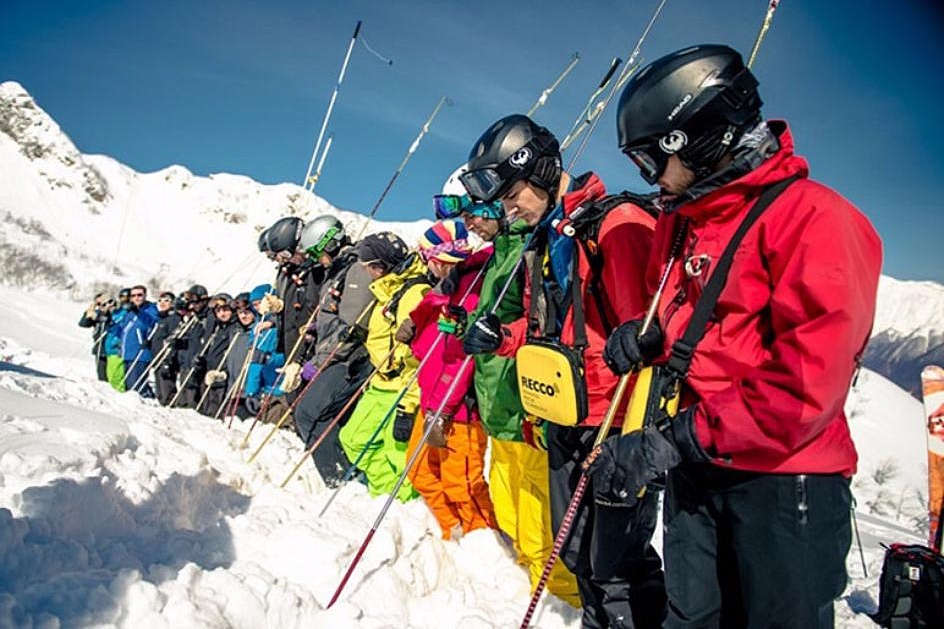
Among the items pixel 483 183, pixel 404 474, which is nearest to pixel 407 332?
pixel 404 474

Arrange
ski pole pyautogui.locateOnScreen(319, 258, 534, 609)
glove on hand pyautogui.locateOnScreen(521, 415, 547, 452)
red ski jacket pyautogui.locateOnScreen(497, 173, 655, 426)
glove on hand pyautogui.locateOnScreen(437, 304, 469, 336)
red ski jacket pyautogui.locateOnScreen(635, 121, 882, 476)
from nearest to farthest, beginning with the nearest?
red ski jacket pyautogui.locateOnScreen(635, 121, 882, 476) → red ski jacket pyautogui.locateOnScreen(497, 173, 655, 426) → ski pole pyautogui.locateOnScreen(319, 258, 534, 609) → glove on hand pyautogui.locateOnScreen(521, 415, 547, 452) → glove on hand pyautogui.locateOnScreen(437, 304, 469, 336)

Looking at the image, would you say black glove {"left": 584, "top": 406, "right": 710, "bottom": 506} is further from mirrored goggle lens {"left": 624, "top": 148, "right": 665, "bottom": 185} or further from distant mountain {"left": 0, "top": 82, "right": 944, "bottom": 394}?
distant mountain {"left": 0, "top": 82, "right": 944, "bottom": 394}

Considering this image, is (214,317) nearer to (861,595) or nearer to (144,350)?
(144,350)

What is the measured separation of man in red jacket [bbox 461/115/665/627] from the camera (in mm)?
2709

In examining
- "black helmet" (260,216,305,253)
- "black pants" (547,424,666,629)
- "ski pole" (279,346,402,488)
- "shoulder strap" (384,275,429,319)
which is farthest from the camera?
"black helmet" (260,216,305,253)

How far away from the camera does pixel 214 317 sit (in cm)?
A: 1064

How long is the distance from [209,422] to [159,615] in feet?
19.9

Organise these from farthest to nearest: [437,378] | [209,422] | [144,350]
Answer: [144,350] → [209,422] → [437,378]

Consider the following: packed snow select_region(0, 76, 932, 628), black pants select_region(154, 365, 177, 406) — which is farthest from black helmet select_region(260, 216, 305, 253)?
black pants select_region(154, 365, 177, 406)

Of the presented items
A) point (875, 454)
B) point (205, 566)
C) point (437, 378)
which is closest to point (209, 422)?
point (437, 378)

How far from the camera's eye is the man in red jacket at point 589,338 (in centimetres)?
271

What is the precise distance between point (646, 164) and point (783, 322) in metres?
0.86

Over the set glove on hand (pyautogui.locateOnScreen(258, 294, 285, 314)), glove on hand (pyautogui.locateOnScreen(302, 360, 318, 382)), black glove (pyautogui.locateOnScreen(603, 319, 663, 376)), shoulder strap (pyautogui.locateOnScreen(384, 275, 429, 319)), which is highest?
shoulder strap (pyautogui.locateOnScreen(384, 275, 429, 319))

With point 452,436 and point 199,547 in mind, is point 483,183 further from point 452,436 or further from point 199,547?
point 199,547
